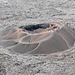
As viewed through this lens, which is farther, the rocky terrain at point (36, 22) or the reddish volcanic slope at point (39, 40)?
the reddish volcanic slope at point (39, 40)

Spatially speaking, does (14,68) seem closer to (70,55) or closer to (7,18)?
(70,55)

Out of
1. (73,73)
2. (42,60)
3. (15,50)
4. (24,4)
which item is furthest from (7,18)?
(73,73)

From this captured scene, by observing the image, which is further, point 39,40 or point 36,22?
point 36,22

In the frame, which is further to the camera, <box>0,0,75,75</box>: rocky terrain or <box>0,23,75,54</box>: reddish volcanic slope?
<box>0,23,75,54</box>: reddish volcanic slope
